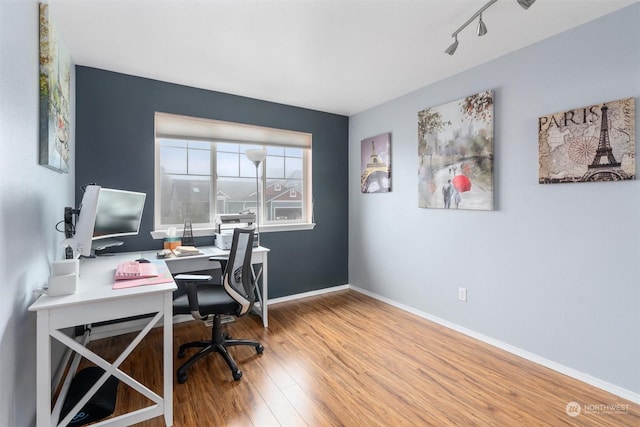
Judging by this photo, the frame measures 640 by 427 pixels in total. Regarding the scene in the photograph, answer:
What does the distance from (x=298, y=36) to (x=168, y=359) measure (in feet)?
7.33

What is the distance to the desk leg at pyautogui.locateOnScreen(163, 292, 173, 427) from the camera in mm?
1578

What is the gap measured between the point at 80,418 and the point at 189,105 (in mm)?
2655

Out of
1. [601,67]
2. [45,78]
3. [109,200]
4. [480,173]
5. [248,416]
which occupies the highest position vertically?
[601,67]

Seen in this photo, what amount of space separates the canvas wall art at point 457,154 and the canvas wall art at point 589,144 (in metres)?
0.41

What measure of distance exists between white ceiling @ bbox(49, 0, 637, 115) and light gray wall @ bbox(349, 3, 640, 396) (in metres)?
0.17

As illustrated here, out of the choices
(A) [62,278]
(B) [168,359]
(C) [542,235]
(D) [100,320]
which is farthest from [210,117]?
(C) [542,235]

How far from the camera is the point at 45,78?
1.64 meters

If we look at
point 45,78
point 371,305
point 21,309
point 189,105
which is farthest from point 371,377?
point 189,105

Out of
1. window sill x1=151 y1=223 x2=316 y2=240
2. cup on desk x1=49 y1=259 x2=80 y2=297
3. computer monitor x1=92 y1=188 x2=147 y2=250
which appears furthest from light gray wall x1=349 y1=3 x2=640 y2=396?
cup on desk x1=49 y1=259 x2=80 y2=297

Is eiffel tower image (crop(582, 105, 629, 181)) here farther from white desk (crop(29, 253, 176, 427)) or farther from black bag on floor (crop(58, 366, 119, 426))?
black bag on floor (crop(58, 366, 119, 426))

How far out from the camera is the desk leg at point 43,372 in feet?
4.30

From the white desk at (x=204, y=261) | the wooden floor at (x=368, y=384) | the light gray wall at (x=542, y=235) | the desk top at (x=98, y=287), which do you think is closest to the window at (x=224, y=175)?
the white desk at (x=204, y=261)

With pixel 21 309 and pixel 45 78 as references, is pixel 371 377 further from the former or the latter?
pixel 45 78

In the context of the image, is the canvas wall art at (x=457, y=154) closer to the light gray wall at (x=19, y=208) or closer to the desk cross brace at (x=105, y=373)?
the desk cross brace at (x=105, y=373)
